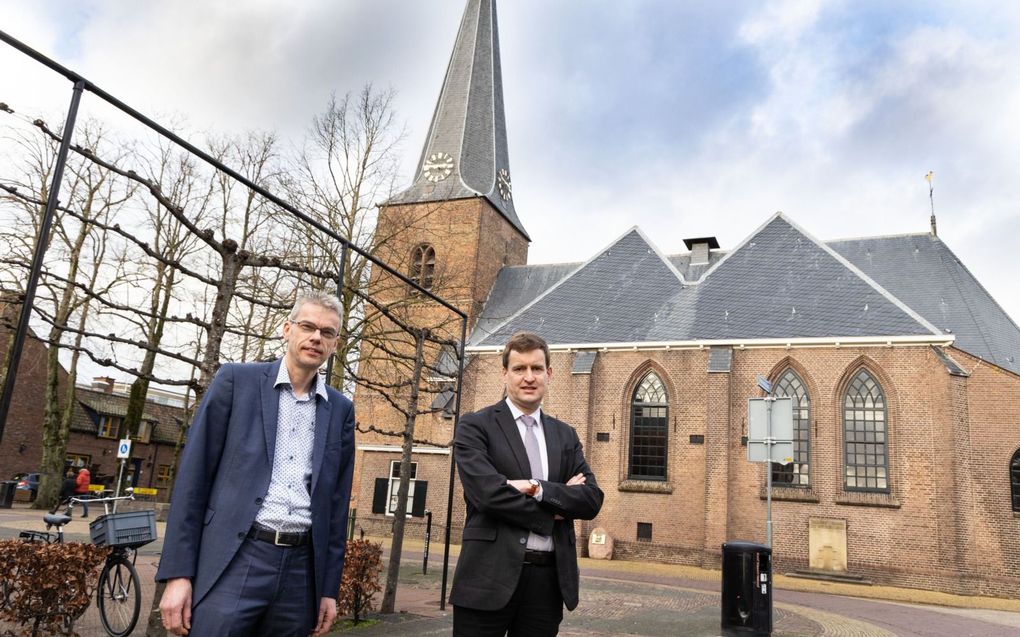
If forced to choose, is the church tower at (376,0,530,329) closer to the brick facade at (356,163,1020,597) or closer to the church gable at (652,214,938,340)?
the brick facade at (356,163,1020,597)

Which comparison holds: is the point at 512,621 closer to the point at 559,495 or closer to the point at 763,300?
the point at 559,495

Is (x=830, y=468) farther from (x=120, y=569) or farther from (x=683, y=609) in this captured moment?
(x=120, y=569)

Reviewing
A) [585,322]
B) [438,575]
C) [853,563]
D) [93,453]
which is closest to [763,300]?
[585,322]

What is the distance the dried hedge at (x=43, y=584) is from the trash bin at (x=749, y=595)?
289 inches

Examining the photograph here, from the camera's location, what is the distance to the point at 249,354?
20.5 metres

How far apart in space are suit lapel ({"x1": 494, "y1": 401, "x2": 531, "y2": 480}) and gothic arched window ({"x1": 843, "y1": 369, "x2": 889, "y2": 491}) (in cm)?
1997

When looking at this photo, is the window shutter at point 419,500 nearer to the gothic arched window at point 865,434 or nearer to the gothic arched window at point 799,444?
the gothic arched window at point 799,444

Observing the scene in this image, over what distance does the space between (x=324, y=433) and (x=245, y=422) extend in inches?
13.5

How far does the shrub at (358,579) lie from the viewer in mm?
8164

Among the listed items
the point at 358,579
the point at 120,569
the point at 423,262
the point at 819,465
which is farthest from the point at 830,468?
the point at 120,569

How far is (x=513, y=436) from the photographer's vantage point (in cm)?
344

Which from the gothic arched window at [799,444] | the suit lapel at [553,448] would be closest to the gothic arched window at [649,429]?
the gothic arched window at [799,444]

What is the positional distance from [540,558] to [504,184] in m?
30.5

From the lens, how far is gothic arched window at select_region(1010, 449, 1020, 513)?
61.8 feet
